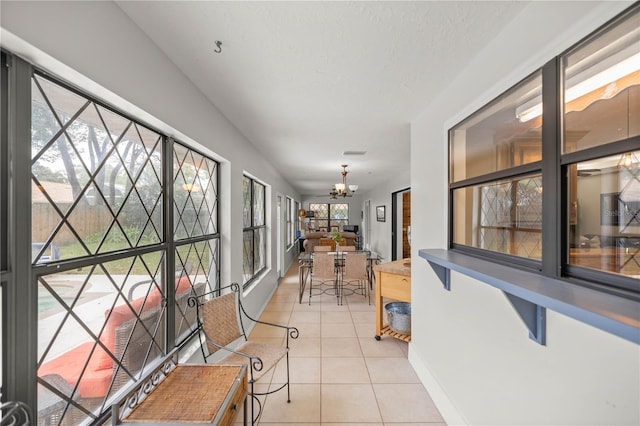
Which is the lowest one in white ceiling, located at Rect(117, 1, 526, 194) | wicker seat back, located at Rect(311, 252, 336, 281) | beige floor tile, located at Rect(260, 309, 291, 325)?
beige floor tile, located at Rect(260, 309, 291, 325)

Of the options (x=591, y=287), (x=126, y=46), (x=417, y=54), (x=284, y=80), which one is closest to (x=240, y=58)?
(x=284, y=80)

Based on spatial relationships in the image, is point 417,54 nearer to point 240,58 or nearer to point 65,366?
point 240,58

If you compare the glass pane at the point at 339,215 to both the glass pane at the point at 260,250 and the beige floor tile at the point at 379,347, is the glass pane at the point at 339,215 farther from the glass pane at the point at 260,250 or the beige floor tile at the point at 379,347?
the beige floor tile at the point at 379,347

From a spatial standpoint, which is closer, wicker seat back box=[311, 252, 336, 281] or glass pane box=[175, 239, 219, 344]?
glass pane box=[175, 239, 219, 344]

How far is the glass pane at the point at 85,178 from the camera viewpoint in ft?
2.95

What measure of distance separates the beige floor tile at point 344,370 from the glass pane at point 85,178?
1.88 metres

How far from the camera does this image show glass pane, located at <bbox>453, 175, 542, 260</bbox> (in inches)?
44.8

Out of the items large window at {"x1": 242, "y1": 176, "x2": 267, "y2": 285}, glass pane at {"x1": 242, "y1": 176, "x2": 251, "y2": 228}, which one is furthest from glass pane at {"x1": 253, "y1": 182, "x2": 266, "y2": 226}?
glass pane at {"x1": 242, "y1": 176, "x2": 251, "y2": 228}

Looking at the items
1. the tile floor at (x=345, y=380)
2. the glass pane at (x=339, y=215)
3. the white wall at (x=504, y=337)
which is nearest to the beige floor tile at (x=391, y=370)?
the tile floor at (x=345, y=380)

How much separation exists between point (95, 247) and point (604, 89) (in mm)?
2086

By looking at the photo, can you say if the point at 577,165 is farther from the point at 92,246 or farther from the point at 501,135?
the point at 92,246

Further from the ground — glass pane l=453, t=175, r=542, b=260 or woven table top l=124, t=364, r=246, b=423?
glass pane l=453, t=175, r=542, b=260

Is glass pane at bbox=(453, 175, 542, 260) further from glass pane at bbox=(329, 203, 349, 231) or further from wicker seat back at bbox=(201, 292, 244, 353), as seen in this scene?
glass pane at bbox=(329, 203, 349, 231)

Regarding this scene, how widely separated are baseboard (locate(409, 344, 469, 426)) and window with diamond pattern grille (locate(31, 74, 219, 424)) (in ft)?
6.35
